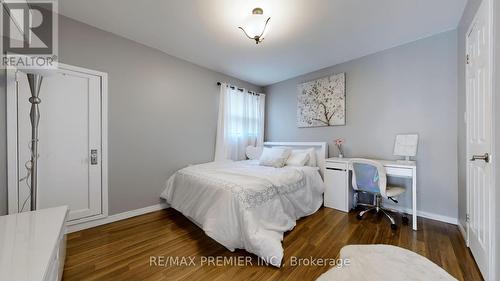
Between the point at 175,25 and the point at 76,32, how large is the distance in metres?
1.17

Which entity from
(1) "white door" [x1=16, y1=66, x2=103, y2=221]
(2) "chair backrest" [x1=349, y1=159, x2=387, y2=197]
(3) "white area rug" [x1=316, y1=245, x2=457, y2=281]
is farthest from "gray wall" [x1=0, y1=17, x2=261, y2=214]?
(3) "white area rug" [x1=316, y1=245, x2=457, y2=281]

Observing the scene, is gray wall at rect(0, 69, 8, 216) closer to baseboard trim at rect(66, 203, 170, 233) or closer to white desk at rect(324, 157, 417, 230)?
baseboard trim at rect(66, 203, 170, 233)

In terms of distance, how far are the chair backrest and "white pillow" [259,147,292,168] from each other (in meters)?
1.05

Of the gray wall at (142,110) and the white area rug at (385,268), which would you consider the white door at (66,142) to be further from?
the white area rug at (385,268)

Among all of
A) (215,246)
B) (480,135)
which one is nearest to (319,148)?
(480,135)

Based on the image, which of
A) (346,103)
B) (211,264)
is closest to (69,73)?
(211,264)

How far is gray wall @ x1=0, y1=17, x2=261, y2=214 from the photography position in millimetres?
2428

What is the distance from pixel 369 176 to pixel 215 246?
6.91 ft

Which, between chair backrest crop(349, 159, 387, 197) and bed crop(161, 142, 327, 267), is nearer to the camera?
bed crop(161, 142, 327, 267)

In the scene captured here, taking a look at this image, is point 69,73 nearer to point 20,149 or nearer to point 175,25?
point 20,149

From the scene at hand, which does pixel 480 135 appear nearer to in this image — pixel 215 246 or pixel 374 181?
pixel 374 181

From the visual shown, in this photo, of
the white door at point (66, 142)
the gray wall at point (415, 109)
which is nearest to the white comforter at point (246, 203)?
the white door at point (66, 142)

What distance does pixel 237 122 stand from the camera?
164 inches

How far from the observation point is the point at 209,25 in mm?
2369
